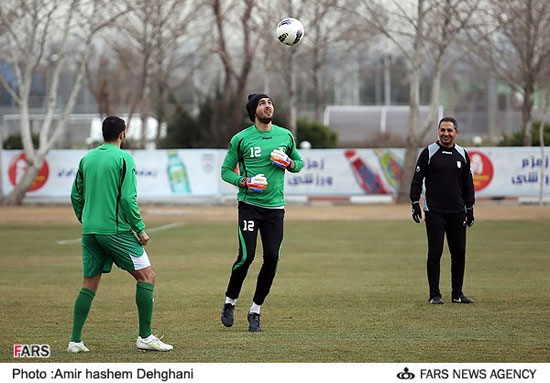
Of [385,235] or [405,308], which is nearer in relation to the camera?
[405,308]

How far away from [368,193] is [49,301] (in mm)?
25056

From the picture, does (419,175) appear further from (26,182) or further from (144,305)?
(26,182)

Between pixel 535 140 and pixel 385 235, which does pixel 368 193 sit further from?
pixel 385 235

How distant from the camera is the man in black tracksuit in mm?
12867

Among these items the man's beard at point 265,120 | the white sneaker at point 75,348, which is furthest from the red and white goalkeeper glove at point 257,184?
the white sneaker at point 75,348

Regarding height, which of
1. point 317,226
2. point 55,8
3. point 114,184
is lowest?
point 317,226

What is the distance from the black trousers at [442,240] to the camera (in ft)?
42.3

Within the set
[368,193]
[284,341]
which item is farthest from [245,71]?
[284,341]

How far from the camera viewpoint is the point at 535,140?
139 feet

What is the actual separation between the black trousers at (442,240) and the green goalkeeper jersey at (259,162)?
2844 mm

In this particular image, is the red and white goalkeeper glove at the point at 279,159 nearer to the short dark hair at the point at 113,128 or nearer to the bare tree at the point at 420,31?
the short dark hair at the point at 113,128

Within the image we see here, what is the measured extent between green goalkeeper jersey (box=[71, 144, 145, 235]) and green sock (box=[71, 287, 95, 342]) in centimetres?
55

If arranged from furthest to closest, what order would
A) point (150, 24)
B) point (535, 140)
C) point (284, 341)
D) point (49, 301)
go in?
point (150, 24) → point (535, 140) → point (49, 301) → point (284, 341)

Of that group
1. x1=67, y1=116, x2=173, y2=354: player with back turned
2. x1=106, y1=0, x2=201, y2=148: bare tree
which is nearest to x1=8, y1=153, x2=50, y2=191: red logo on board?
x1=106, y1=0, x2=201, y2=148: bare tree
